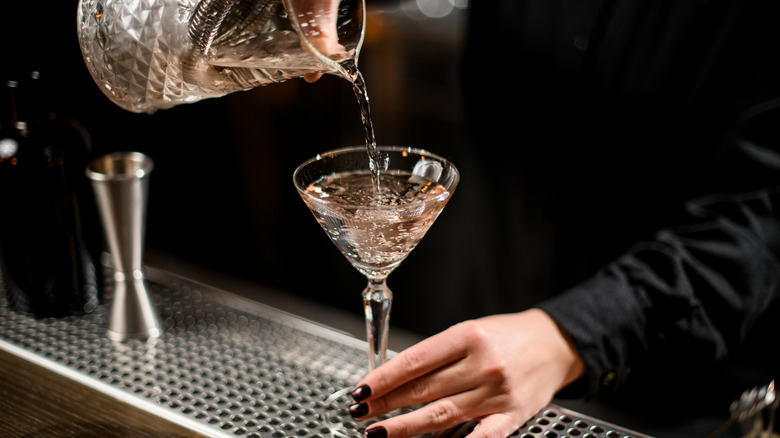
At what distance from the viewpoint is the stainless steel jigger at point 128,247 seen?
98 centimetres

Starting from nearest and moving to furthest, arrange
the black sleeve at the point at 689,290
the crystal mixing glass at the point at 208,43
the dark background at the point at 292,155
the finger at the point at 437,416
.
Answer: the crystal mixing glass at the point at 208,43, the finger at the point at 437,416, the black sleeve at the point at 689,290, the dark background at the point at 292,155

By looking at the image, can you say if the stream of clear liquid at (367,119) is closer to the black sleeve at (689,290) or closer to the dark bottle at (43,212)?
the black sleeve at (689,290)

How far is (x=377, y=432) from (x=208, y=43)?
50cm

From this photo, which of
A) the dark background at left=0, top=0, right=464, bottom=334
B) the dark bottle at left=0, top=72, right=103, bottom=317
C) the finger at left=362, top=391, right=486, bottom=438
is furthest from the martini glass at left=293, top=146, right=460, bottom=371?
the dark background at left=0, top=0, right=464, bottom=334

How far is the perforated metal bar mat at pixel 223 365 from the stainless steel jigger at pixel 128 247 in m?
0.03

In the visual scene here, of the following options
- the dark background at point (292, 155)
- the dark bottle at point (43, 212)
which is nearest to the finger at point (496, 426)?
the dark bottle at point (43, 212)

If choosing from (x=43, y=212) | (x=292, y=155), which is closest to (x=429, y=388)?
(x=43, y=212)

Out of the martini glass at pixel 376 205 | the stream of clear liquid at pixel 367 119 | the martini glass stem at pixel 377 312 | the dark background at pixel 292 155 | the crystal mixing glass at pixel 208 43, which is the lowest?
the dark background at pixel 292 155

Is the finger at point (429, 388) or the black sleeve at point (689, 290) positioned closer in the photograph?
the finger at point (429, 388)

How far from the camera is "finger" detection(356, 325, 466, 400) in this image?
0.79 meters

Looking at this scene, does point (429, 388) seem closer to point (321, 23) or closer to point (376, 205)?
point (376, 205)

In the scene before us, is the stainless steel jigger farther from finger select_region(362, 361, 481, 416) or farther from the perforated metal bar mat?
finger select_region(362, 361, 481, 416)

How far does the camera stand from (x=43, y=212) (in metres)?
1.00

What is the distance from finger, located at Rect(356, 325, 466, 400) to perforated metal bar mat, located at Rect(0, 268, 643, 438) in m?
0.08
